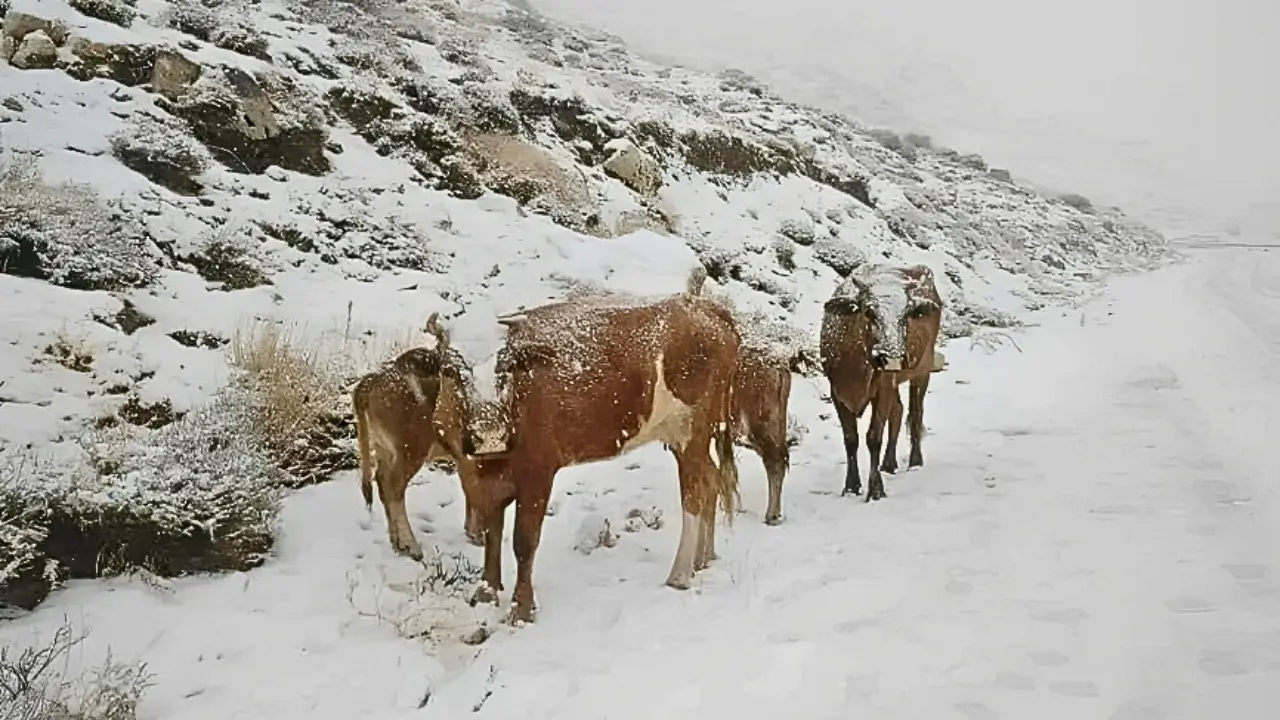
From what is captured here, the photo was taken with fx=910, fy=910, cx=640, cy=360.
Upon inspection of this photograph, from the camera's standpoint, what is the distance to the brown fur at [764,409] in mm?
6672

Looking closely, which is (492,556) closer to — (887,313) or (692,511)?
(692,511)

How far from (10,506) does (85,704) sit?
1.46 metres

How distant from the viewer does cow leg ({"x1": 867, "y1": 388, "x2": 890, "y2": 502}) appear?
7.13 m

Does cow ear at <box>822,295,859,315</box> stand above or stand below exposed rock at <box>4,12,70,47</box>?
below

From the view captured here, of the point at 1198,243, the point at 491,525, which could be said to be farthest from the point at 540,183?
the point at 1198,243

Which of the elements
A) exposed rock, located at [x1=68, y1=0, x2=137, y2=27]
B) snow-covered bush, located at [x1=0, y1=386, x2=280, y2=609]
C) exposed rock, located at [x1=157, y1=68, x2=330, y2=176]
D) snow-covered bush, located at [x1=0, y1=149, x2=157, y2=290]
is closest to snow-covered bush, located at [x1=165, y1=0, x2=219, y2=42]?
exposed rock, located at [x1=68, y1=0, x2=137, y2=27]

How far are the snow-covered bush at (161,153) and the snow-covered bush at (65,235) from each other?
0.94 meters

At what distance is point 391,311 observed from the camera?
8.65 m

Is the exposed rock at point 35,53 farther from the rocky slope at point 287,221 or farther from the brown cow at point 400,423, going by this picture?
the brown cow at point 400,423

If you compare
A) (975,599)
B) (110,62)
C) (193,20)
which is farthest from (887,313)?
(193,20)

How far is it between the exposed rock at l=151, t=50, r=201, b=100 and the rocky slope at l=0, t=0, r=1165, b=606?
3cm

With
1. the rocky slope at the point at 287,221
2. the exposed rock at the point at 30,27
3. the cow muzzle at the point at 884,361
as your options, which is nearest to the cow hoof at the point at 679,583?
the rocky slope at the point at 287,221

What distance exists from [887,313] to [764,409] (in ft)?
4.98

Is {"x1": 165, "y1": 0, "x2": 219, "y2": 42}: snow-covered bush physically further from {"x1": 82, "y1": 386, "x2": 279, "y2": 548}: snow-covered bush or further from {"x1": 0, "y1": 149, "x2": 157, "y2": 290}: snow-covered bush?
{"x1": 82, "y1": 386, "x2": 279, "y2": 548}: snow-covered bush
